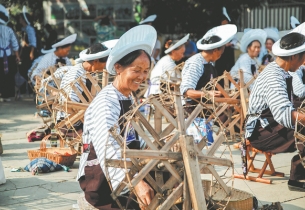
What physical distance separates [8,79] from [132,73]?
7.91 m

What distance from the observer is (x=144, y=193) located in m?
2.70

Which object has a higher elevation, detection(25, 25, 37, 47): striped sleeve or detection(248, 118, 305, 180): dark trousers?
detection(248, 118, 305, 180): dark trousers

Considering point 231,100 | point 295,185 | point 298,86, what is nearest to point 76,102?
point 231,100

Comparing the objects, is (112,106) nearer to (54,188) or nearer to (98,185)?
(98,185)

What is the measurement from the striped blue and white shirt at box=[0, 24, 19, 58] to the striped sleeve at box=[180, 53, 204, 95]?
5009 mm

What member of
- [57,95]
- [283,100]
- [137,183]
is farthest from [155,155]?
[57,95]

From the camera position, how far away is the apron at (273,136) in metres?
4.71

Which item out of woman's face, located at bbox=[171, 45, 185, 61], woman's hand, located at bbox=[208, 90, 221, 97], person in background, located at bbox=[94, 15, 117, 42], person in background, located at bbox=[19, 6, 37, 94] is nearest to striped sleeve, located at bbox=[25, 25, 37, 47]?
person in background, located at bbox=[19, 6, 37, 94]

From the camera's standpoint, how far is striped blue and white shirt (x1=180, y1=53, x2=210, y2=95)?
20.1 ft

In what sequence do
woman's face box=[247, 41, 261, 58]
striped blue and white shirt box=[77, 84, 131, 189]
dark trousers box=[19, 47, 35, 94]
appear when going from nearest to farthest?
striped blue and white shirt box=[77, 84, 131, 189]
woman's face box=[247, 41, 261, 58]
dark trousers box=[19, 47, 35, 94]

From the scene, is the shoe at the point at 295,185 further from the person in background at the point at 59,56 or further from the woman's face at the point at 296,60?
the person in background at the point at 59,56

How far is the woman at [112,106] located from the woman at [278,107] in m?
1.63

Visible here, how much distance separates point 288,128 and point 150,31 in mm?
2021

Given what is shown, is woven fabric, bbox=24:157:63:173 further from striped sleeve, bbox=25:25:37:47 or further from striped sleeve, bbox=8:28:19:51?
striped sleeve, bbox=25:25:37:47
